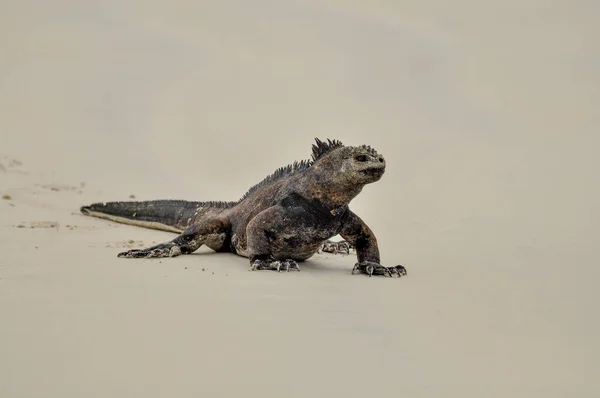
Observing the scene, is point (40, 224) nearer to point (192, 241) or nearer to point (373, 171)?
point (192, 241)

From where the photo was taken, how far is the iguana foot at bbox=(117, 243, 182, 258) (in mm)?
7406

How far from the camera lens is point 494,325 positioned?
4980 mm

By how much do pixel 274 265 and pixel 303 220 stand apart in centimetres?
63

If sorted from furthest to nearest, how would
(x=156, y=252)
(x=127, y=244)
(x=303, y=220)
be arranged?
(x=127, y=244) < (x=156, y=252) < (x=303, y=220)

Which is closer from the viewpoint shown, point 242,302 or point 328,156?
point 242,302

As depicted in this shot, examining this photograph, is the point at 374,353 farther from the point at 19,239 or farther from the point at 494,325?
the point at 19,239

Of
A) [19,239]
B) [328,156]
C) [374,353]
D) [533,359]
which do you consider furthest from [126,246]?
[533,359]

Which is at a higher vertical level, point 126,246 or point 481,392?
point 126,246

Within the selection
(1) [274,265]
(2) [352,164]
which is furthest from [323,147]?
(1) [274,265]

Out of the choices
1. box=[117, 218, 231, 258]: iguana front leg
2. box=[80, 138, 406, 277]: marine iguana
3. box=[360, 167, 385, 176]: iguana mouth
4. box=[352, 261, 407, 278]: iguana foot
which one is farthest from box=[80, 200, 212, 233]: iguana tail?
box=[360, 167, 385, 176]: iguana mouth

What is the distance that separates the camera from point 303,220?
24.2 ft

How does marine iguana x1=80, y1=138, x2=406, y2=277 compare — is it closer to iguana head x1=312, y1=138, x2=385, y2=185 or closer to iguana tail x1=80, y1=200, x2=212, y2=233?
iguana head x1=312, y1=138, x2=385, y2=185

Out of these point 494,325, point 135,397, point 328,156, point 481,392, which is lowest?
point 135,397

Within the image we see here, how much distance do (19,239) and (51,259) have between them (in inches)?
55.8
